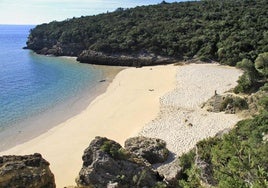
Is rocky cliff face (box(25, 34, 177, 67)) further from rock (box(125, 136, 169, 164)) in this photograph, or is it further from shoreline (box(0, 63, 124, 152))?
rock (box(125, 136, 169, 164))

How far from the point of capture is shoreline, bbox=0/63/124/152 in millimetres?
29531

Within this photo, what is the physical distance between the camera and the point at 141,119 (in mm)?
31594

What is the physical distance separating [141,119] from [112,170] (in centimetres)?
1588

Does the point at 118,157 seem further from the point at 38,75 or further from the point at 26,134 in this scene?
the point at 38,75

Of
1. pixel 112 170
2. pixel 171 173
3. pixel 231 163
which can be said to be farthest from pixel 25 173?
pixel 231 163

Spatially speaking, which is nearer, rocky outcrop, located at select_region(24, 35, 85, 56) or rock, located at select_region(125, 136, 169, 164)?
rock, located at select_region(125, 136, 169, 164)

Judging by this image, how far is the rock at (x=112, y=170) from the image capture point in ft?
50.7

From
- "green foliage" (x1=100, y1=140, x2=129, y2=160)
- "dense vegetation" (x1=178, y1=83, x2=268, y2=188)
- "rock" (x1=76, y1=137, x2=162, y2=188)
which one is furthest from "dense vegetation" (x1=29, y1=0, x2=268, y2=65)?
"rock" (x1=76, y1=137, x2=162, y2=188)

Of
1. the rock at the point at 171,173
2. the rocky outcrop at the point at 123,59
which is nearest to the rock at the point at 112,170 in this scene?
the rock at the point at 171,173

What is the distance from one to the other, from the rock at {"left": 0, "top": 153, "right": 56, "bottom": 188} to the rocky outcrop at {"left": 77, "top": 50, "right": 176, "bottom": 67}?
49150 millimetres

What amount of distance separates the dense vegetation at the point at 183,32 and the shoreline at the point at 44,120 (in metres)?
23.6

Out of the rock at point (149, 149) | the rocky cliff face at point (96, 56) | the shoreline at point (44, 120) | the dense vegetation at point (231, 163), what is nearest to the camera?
the dense vegetation at point (231, 163)

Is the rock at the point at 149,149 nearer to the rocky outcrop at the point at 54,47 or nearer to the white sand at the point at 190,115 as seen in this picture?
the white sand at the point at 190,115

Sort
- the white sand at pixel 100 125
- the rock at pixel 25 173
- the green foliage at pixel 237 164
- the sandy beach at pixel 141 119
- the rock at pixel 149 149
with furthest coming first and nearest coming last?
1. the sandy beach at pixel 141 119
2. the white sand at pixel 100 125
3. the rock at pixel 149 149
4. the rock at pixel 25 173
5. the green foliage at pixel 237 164
